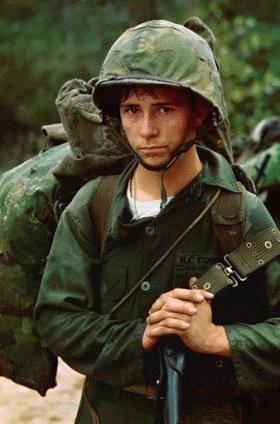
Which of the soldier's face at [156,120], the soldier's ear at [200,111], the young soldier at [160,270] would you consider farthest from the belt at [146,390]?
the soldier's ear at [200,111]

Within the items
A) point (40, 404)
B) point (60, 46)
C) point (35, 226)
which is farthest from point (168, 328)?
point (60, 46)

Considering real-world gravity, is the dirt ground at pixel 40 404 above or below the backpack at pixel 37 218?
below

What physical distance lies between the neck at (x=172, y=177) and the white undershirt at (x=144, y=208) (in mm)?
16

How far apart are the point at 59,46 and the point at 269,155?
15090 millimetres

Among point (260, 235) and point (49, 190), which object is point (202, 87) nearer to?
point (260, 235)

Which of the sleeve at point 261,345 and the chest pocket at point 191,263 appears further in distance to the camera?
the chest pocket at point 191,263

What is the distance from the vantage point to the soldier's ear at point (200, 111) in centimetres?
244

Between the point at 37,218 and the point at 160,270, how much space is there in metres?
0.84

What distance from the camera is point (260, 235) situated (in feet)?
7.70

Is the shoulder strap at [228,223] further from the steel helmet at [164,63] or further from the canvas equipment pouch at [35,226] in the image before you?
the canvas equipment pouch at [35,226]

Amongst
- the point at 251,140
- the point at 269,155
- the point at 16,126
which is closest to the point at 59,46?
the point at 16,126

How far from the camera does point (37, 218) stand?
10.1 ft

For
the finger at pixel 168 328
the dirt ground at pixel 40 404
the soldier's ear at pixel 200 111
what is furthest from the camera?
the dirt ground at pixel 40 404

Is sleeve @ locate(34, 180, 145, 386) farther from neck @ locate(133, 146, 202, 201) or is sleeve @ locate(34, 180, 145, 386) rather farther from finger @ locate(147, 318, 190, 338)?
neck @ locate(133, 146, 202, 201)
